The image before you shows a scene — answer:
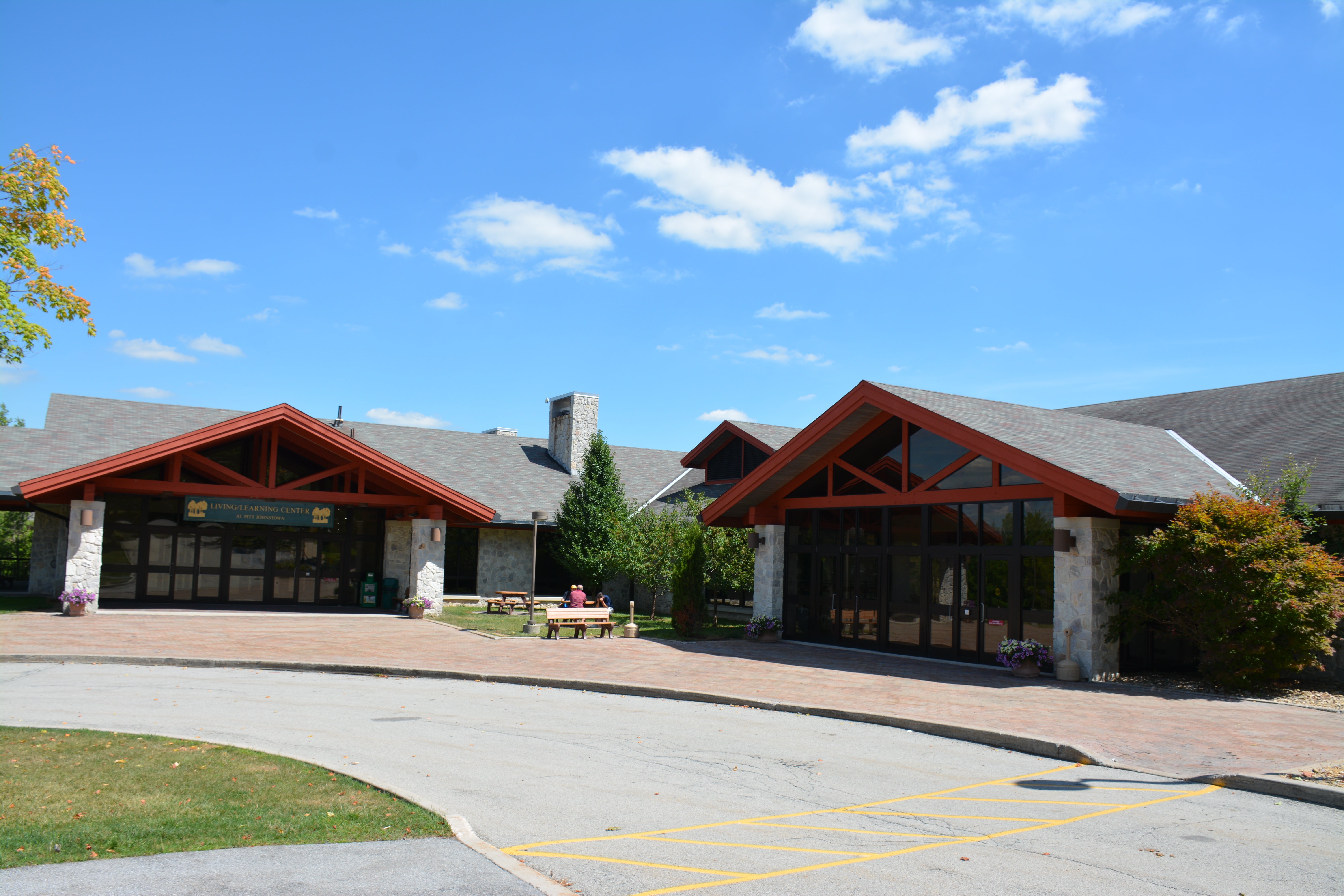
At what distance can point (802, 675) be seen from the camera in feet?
50.3

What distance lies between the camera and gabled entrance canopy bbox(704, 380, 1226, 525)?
49.6ft

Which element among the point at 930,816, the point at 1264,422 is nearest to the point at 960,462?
the point at 1264,422

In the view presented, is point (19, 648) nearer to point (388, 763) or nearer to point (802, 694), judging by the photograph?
point (388, 763)

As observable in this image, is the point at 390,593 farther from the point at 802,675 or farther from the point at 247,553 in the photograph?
the point at 802,675

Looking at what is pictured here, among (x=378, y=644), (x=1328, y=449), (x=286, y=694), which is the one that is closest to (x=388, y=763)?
(x=286, y=694)

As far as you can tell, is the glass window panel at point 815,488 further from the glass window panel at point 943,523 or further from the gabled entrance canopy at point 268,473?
the gabled entrance canopy at point 268,473

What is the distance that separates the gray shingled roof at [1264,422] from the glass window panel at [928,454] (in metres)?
5.15

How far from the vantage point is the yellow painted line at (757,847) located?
6.24 metres

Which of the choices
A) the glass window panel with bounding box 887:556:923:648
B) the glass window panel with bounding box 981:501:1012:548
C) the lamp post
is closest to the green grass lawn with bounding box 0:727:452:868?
the lamp post

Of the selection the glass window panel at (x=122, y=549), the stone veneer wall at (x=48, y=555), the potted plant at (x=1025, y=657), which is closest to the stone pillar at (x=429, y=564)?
the glass window panel at (x=122, y=549)

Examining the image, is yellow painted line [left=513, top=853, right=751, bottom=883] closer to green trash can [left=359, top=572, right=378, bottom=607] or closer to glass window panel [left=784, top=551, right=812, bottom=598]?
glass window panel [left=784, top=551, right=812, bottom=598]

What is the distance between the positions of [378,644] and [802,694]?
8.58 metres

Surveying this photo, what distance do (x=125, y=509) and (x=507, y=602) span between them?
9.71m

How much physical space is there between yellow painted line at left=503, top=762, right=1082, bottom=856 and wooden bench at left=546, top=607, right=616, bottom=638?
11.3 m
